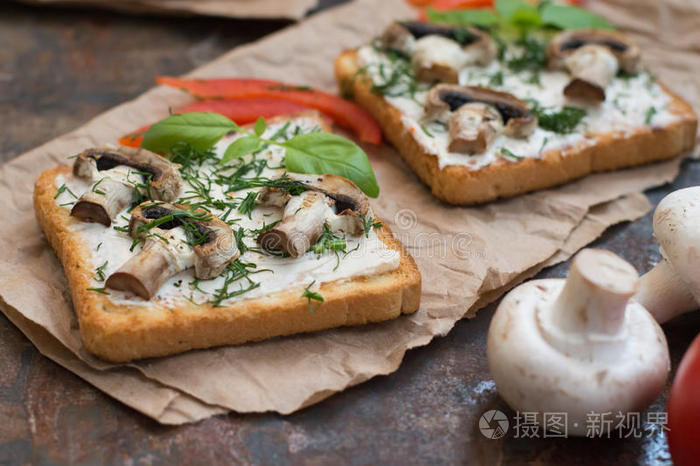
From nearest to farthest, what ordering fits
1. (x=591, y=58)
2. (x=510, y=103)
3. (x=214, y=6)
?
(x=510, y=103), (x=591, y=58), (x=214, y=6)

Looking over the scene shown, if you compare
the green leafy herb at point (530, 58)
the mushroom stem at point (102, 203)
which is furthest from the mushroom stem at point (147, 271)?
the green leafy herb at point (530, 58)

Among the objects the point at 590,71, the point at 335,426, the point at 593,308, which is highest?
the point at 593,308

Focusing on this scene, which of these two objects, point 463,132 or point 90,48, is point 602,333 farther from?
point 90,48

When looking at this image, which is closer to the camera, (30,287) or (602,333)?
(602,333)

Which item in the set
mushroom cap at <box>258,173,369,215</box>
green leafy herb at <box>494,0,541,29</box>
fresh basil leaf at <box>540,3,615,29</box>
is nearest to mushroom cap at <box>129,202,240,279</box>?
mushroom cap at <box>258,173,369,215</box>

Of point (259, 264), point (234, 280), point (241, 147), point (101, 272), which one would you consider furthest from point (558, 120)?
point (101, 272)

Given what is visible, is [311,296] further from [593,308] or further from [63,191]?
[63,191]

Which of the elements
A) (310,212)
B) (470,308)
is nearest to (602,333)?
(470,308)
